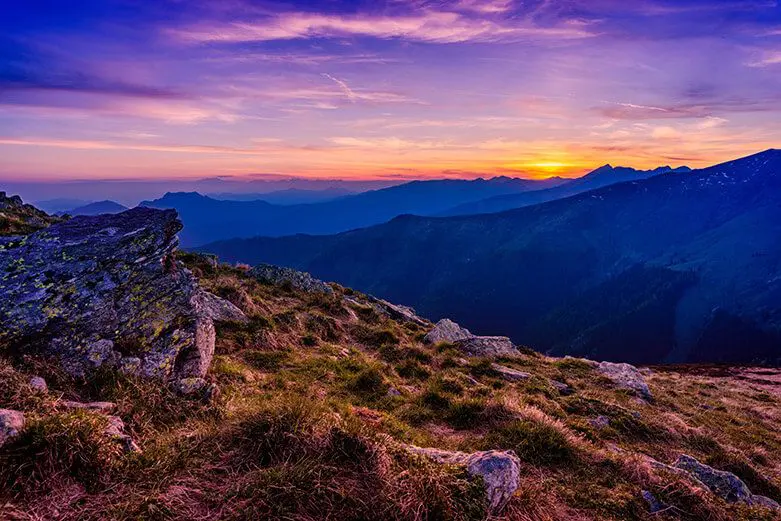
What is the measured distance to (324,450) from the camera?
5.49 m

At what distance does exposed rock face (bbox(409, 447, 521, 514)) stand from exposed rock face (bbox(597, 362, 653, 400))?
16.8 meters

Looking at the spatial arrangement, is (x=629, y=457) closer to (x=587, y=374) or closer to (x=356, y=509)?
(x=356, y=509)

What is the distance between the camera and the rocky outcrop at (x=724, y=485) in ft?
28.6

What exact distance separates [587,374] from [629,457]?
14593mm

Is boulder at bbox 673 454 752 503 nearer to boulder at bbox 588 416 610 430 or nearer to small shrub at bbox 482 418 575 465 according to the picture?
boulder at bbox 588 416 610 430

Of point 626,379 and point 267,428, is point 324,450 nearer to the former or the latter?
point 267,428

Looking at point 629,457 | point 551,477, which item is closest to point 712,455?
point 629,457

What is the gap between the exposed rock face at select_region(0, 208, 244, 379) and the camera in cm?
823

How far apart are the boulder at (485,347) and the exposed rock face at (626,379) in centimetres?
504

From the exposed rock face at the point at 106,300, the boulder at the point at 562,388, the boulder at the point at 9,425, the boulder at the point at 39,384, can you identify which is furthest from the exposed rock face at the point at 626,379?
the boulder at the point at 9,425

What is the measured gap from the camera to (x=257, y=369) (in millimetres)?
12602

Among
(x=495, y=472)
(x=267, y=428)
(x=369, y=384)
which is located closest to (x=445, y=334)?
(x=369, y=384)

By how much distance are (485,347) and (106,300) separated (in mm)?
18869

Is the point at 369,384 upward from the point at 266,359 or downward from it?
downward
